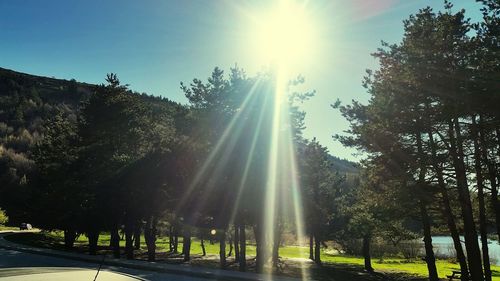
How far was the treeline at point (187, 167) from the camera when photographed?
27.4 metres

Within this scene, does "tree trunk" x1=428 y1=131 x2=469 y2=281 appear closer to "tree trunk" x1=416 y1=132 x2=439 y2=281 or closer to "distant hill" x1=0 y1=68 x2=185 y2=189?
"tree trunk" x1=416 y1=132 x2=439 y2=281

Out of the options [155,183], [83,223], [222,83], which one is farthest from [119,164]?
[222,83]

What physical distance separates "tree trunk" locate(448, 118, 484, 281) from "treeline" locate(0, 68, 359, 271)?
976 cm

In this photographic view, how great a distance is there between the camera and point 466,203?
21.2 metres

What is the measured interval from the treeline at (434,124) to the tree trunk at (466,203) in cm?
4

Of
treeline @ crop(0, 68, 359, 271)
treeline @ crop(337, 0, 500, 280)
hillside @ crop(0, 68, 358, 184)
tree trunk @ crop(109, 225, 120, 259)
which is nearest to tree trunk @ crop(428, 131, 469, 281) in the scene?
treeline @ crop(337, 0, 500, 280)

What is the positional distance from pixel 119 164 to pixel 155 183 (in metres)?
4.44

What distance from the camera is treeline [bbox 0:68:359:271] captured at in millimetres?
27438

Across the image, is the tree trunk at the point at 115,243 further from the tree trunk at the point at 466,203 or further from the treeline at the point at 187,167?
the tree trunk at the point at 466,203

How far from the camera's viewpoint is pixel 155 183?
30.1 meters

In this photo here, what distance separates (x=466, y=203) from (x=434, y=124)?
13.3 ft

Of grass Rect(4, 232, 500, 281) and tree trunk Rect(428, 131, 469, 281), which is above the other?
tree trunk Rect(428, 131, 469, 281)

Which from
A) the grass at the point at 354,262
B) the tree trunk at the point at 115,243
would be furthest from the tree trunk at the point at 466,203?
the tree trunk at the point at 115,243

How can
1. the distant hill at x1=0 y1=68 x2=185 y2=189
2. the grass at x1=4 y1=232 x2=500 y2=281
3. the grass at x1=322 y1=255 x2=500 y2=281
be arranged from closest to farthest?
the grass at x1=322 y1=255 x2=500 y2=281 → the grass at x1=4 y1=232 x2=500 y2=281 → the distant hill at x1=0 y1=68 x2=185 y2=189
